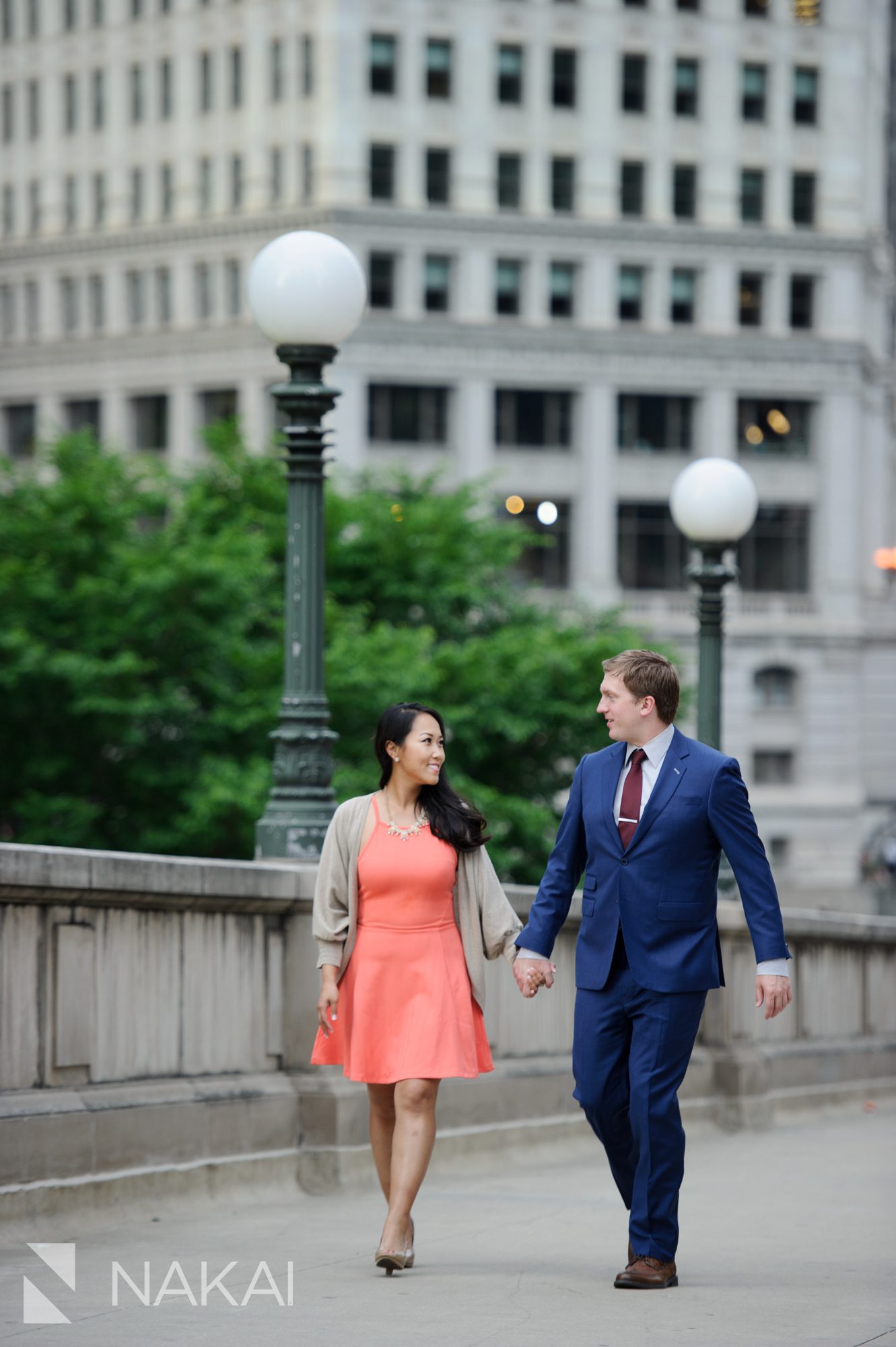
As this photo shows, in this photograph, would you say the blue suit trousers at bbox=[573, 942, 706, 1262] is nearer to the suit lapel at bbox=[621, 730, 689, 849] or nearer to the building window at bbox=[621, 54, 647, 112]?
the suit lapel at bbox=[621, 730, 689, 849]

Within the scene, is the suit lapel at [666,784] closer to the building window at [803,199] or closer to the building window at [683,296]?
the building window at [683,296]

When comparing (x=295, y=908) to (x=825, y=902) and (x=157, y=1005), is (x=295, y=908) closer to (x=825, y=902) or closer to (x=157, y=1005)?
(x=157, y=1005)

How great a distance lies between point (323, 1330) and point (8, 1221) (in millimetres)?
1717

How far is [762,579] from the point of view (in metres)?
68.0

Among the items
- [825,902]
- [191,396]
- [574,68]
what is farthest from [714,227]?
[825,902]

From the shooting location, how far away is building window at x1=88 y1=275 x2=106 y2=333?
7106 centimetres

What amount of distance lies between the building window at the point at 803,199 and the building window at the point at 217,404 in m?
18.2

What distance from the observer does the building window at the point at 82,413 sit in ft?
234

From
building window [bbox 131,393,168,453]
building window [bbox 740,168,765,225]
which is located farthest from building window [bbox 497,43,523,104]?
building window [bbox 131,393,168,453]

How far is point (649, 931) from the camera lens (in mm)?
6574

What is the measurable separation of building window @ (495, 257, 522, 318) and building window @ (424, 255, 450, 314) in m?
1.50

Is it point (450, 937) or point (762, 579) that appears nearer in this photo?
point (450, 937)

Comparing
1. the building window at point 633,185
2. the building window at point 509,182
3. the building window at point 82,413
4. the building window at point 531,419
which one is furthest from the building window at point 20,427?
the building window at point 633,185

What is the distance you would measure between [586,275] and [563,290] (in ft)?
2.68
